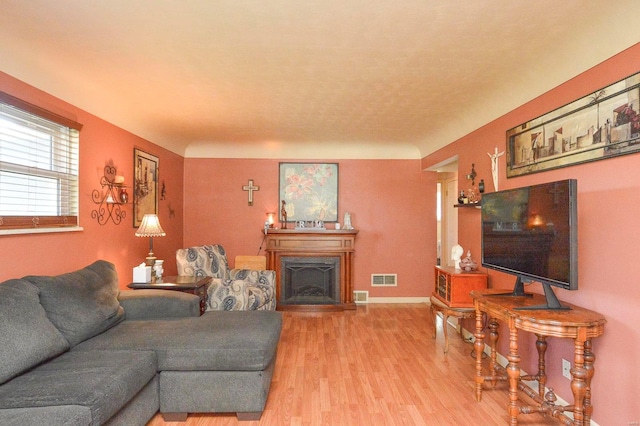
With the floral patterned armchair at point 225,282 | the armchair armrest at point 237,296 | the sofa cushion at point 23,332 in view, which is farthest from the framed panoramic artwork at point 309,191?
the sofa cushion at point 23,332

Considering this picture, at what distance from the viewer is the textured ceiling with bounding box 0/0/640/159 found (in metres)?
1.94

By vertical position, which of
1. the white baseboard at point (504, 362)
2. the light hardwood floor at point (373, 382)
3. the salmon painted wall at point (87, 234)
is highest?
the salmon painted wall at point (87, 234)

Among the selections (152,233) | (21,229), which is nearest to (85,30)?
(21,229)

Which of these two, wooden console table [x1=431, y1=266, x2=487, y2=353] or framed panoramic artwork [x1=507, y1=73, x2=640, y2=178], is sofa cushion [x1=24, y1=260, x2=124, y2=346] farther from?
framed panoramic artwork [x1=507, y1=73, x2=640, y2=178]

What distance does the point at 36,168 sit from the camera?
254 cm

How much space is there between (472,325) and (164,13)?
3961 mm

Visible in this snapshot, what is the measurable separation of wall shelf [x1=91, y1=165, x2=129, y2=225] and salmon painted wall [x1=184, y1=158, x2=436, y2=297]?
1995 mm

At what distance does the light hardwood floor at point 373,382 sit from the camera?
91.4 inches

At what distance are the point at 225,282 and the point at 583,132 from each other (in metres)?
3.43

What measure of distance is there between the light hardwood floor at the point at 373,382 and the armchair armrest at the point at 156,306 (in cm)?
81

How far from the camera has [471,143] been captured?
3824 mm

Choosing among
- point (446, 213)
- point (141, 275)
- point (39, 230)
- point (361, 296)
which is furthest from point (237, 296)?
point (446, 213)

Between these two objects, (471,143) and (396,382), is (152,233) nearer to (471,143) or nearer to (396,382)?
(396,382)

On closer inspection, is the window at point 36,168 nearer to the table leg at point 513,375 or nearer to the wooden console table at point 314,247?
the wooden console table at point 314,247
